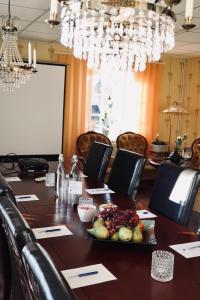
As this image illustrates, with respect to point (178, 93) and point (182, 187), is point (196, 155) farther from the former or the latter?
point (182, 187)

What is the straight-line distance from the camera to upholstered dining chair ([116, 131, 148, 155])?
5.86 metres

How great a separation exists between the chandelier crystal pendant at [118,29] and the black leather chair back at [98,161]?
937 mm

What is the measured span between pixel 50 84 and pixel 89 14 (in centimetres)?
367

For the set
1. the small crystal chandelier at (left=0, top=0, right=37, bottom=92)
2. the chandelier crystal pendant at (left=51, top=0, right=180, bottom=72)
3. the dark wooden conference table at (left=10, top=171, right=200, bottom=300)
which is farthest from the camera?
Answer: the small crystal chandelier at (left=0, top=0, right=37, bottom=92)

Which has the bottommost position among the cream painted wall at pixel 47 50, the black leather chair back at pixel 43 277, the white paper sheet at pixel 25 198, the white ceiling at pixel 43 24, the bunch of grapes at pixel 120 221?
the white paper sheet at pixel 25 198

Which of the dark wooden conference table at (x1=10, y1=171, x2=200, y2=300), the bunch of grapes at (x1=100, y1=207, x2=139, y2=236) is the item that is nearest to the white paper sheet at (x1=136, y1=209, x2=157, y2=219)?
the dark wooden conference table at (x1=10, y1=171, x2=200, y2=300)

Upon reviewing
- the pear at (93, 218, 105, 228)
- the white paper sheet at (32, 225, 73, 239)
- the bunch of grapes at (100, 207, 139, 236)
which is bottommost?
the white paper sheet at (32, 225, 73, 239)

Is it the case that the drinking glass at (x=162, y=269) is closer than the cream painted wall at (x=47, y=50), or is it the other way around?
the drinking glass at (x=162, y=269)

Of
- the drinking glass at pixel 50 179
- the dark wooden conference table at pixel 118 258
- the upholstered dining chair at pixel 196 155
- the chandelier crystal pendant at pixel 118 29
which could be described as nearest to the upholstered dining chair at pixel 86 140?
the upholstered dining chair at pixel 196 155

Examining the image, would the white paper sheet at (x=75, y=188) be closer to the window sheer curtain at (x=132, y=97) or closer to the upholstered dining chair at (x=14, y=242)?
the upholstered dining chair at (x=14, y=242)

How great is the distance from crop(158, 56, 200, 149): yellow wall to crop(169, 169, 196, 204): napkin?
425 centimetres

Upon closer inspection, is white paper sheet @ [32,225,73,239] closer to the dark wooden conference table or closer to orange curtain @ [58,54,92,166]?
→ the dark wooden conference table

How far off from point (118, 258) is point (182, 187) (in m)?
0.89

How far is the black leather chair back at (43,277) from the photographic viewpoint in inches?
26.7
